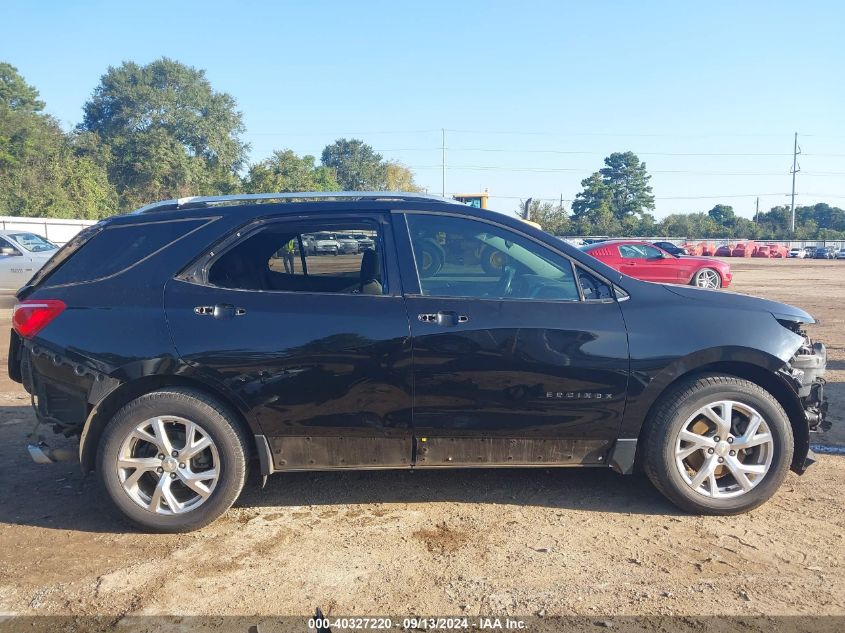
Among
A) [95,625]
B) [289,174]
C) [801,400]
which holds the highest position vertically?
[289,174]

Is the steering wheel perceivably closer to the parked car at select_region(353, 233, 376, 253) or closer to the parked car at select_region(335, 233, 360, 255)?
the parked car at select_region(353, 233, 376, 253)

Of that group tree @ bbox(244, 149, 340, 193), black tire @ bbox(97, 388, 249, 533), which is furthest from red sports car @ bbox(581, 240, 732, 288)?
tree @ bbox(244, 149, 340, 193)

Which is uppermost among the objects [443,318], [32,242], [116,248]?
[32,242]

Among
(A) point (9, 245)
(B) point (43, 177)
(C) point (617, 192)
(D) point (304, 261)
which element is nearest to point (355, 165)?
(C) point (617, 192)

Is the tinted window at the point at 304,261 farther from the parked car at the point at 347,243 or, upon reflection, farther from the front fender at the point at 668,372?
the front fender at the point at 668,372

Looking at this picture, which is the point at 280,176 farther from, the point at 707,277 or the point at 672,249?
the point at 707,277

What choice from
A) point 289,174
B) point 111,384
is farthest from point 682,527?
point 289,174

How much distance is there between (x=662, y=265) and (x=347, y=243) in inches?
630

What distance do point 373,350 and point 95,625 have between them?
178 centimetres

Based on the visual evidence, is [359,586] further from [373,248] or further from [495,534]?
[373,248]

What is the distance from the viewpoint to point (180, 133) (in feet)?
229

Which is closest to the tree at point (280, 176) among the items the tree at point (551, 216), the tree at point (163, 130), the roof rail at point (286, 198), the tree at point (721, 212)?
the tree at point (163, 130)

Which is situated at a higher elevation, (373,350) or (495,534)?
(373,350)

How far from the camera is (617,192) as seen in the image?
98.9m
